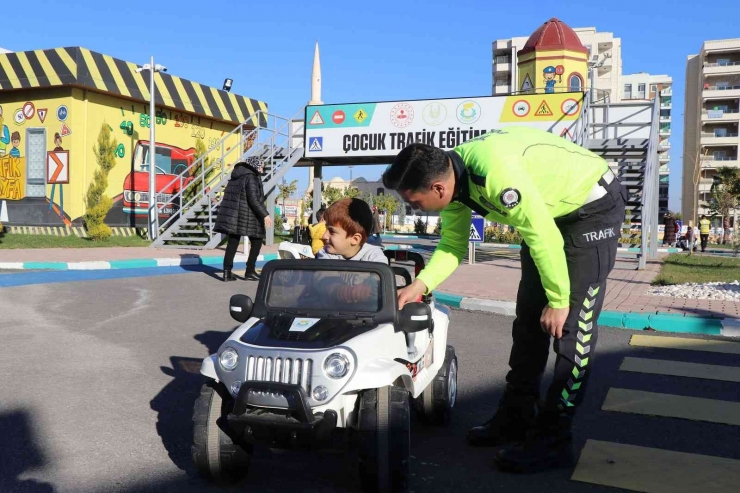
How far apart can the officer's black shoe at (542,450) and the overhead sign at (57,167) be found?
1995 centimetres

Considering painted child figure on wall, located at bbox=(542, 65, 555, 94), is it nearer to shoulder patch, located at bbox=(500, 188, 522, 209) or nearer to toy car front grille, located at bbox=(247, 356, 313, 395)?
shoulder patch, located at bbox=(500, 188, 522, 209)

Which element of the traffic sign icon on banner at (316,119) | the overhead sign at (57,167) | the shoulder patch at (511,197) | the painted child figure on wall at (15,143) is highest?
the traffic sign icon on banner at (316,119)

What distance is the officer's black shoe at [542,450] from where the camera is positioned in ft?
10.5

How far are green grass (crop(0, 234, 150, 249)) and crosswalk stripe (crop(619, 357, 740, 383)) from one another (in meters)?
14.6

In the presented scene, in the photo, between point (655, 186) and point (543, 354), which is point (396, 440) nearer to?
point (543, 354)

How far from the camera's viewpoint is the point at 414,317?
310cm

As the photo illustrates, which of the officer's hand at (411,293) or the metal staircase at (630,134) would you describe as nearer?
the officer's hand at (411,293)

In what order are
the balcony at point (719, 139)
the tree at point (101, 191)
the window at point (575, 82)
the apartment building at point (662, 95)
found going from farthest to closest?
1. the apartment building at point (662, 95)
2. the balcony at point (719, 139)
3. the window at point (575, 82)
4. the tree at point (101, 191)

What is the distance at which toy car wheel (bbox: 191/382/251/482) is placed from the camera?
286cm

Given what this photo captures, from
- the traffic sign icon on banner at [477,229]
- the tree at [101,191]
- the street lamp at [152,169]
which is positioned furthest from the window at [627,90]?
the traffic sign icon on banner at [477,229]

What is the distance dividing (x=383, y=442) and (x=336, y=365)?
37 centimetres

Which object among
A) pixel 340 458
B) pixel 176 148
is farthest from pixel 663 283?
pixel 176 148

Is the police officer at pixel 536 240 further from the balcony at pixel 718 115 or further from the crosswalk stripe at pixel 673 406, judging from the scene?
the balcony at pixel 718 115

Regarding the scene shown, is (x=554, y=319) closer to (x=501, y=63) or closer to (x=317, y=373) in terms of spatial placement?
(x=317, y=373)
